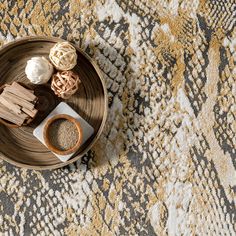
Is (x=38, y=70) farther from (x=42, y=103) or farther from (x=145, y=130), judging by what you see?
(x=145, y=130)

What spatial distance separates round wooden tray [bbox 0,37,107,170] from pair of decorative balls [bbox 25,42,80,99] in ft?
0.15

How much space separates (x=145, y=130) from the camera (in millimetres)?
1092

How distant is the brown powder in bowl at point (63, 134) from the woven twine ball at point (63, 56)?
126mm

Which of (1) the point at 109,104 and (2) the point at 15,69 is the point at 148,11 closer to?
(1) the point at 109,104

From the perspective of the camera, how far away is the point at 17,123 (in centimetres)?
97

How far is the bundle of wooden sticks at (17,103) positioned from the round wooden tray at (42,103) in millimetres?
52

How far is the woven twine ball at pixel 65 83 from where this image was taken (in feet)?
3.13

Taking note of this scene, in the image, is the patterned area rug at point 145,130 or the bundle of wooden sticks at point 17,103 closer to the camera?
the bundle of wooden sticks at point 17,103

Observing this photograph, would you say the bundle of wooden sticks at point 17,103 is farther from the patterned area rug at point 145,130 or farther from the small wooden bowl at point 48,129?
the patterned area rug at point 145,130

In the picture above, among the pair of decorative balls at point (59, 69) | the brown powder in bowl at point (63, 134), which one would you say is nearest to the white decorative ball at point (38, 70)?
the pair of decorative balls at point (59, 69)

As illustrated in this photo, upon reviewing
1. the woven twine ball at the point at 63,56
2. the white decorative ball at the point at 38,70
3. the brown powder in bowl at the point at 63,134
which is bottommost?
the brown powder in bowl at the point at 63,134

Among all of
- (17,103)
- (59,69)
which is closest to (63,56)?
(59,69)

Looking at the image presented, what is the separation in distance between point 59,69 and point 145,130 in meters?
0.27

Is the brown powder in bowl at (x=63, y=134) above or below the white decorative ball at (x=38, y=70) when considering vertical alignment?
below
